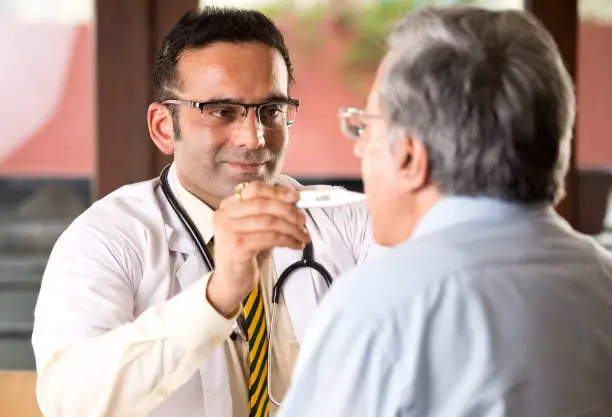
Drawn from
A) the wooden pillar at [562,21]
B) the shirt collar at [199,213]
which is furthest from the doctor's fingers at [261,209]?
the wooden pillar at [562,21]

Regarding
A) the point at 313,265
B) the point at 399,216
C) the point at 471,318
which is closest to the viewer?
the point at 471,318

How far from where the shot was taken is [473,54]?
0.95 meters

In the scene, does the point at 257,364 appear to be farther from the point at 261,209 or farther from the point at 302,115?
the point at 302,115

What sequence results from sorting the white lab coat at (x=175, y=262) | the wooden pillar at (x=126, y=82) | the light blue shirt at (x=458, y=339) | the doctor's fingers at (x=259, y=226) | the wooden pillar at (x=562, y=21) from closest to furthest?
the light blue shirt at (x=458, y=339), the doctor's fingers at (x=259, y=226), the white lab coat at (x=175, y=262), the wooden pillar at (x=126, y=82), the wooden pillar at (x=562, y=21)

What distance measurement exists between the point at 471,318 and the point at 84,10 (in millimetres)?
2468

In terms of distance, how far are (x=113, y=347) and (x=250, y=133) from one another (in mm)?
509

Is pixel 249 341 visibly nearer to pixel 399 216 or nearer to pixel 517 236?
pixel 399 216

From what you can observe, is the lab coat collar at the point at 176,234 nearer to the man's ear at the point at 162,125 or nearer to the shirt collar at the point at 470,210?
the man's ear at the point at 162,125

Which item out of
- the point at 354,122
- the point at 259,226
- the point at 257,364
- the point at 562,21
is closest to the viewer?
the point at 354,122

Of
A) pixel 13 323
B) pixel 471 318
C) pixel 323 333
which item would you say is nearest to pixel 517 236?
pixel 471 318

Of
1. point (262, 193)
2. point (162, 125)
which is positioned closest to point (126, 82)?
point (162, 125)

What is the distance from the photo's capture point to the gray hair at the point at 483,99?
95 centimetres

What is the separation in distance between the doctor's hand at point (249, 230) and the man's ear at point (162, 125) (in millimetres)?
495

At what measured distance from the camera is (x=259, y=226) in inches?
51.6
